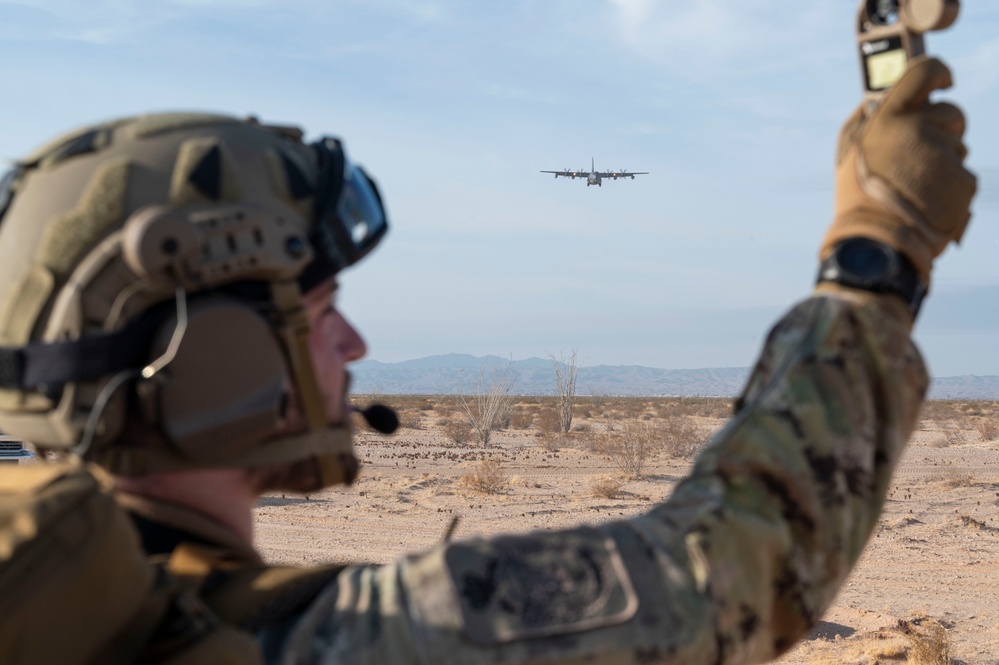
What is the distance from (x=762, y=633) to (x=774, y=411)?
13.3 inches

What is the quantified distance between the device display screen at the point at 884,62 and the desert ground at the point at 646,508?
553 centimetres

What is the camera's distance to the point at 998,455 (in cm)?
2180

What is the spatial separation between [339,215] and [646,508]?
11.8m

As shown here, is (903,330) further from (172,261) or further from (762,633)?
(172,261)

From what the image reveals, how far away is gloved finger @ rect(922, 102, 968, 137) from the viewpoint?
1.72 meters

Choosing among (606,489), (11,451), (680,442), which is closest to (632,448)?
(680,442)

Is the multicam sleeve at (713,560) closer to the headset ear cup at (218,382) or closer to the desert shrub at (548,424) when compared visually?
the headset ear cup at (218,382)

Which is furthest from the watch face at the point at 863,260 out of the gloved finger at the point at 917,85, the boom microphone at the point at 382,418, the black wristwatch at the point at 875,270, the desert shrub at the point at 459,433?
the desert shrub at the point at 459,433

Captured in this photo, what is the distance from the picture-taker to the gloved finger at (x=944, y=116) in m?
1.72

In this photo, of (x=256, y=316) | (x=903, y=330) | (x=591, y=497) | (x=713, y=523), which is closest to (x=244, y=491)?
(x=256, y=316)

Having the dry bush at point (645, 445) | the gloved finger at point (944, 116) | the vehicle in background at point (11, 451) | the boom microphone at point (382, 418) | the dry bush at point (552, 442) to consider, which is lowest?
the dry bush at point (552, 442)

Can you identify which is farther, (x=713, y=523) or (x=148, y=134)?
(x=148, y=134)

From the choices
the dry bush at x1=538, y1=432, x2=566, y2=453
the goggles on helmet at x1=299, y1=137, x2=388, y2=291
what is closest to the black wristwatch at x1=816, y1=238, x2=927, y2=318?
the goggles on helmet at x1=299, y1=137, x2=388, y2=291

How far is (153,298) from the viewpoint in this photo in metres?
1.64
